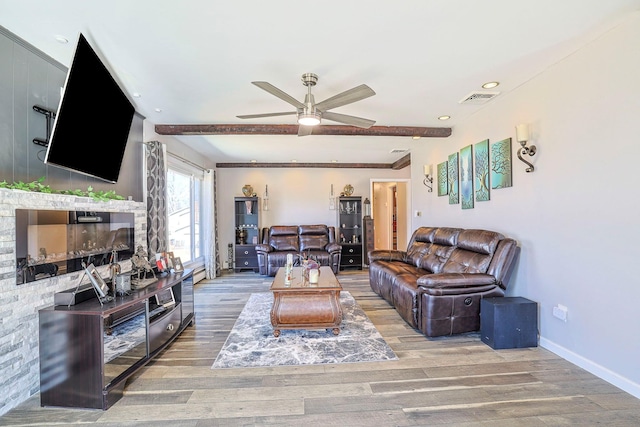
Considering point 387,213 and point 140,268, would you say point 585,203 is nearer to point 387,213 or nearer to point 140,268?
point 140,268

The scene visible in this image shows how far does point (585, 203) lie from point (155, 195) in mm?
4743

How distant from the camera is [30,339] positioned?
2.05 metres

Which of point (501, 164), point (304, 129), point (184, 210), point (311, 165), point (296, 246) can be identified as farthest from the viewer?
point (311, 165)

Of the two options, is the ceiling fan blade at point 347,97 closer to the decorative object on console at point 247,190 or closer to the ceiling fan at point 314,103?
the ceiling fan at point 314,103

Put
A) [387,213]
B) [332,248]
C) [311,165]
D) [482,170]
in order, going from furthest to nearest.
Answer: [387,213], [311,165], [332,248], [482,170]

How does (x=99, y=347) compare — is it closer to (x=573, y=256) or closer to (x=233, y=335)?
(x=233, y=335)

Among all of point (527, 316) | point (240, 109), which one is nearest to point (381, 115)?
point (240, 109)

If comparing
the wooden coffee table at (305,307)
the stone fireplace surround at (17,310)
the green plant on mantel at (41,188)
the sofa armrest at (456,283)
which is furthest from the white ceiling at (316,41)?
the wooden coffee table at (305,307)

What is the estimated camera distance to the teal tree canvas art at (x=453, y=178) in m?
4.28

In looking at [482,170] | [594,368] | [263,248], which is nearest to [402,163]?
[482,170]

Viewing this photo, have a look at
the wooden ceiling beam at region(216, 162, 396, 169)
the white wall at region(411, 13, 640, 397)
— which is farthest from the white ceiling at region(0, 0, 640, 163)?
the wooden ceiling beam at region(216, 162, 396, 169)

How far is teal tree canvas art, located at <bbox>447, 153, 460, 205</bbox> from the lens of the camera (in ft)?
14.0

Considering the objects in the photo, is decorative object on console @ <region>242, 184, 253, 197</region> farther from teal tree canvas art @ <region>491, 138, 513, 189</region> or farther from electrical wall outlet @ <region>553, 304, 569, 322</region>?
electrical wall outlet @ <region>553, 304, 569, 322</region>

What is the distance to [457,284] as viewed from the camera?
2859mm
